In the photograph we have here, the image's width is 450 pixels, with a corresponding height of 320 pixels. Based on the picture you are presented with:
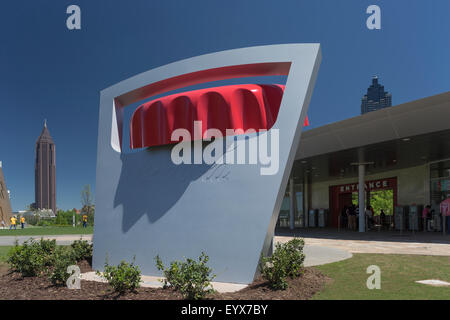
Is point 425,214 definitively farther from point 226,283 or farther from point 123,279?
point 123,279

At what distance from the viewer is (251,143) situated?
6699 mm

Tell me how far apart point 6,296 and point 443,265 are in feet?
28.7

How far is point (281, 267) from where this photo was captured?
579 cm

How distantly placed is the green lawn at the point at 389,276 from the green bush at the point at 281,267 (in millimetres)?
584

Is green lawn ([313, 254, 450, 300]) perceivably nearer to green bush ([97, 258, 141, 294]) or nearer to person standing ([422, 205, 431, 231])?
green bush ([97, 258, 141, 294])

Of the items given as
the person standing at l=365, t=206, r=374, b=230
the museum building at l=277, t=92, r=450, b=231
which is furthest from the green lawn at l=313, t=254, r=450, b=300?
the person standing at l=365, t=206, r=374, b=230

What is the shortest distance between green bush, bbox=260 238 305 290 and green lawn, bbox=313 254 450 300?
58cm

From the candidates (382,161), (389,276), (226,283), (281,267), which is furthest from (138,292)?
(382,161)

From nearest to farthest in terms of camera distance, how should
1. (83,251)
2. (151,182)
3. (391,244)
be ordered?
(151,182), (83,251), (391,244)

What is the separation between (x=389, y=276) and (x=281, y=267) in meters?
2.70

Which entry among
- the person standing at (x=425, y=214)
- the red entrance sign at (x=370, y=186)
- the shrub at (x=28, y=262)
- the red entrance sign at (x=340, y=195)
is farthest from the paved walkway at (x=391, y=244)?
the red entrance sign at (x=340, y=195)
